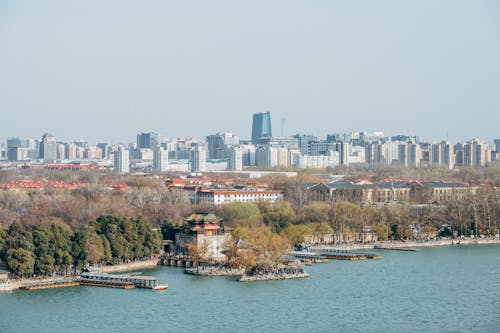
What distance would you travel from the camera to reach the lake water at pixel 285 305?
12.6 m

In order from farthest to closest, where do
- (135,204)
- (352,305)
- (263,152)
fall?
1. (263,152)
2. (135,204)
3. (352,305)

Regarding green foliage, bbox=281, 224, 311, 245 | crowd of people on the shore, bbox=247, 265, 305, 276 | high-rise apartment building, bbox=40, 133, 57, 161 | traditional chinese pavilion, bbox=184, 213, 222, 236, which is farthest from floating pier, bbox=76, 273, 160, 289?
high-rise apartment building, bbox=40, 133, 57, 161

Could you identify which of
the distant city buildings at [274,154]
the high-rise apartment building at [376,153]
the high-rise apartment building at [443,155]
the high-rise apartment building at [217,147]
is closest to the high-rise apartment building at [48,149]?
the distant city buildings at [274,154]

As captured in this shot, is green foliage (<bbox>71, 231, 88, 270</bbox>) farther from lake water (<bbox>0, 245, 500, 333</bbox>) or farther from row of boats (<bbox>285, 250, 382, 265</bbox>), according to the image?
row of boats (<bbox>285, 250, 382, 265</bbox>)

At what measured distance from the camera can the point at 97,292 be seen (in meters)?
15.3

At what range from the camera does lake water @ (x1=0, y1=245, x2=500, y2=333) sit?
1262cm

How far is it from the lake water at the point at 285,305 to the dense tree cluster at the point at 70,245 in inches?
32.8

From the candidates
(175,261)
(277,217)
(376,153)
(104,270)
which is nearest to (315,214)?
(277,217)

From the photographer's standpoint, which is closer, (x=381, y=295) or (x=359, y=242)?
(x=381, y=295)

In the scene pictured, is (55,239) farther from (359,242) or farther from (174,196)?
(174,196)

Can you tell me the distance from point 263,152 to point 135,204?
32.1 m

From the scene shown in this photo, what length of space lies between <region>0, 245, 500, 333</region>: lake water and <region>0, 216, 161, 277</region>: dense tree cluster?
0.83m

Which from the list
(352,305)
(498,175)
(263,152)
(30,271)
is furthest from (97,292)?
(263,152)

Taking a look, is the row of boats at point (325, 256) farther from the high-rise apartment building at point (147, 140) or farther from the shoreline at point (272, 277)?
the high-rise apartment building at point (147, 140)
